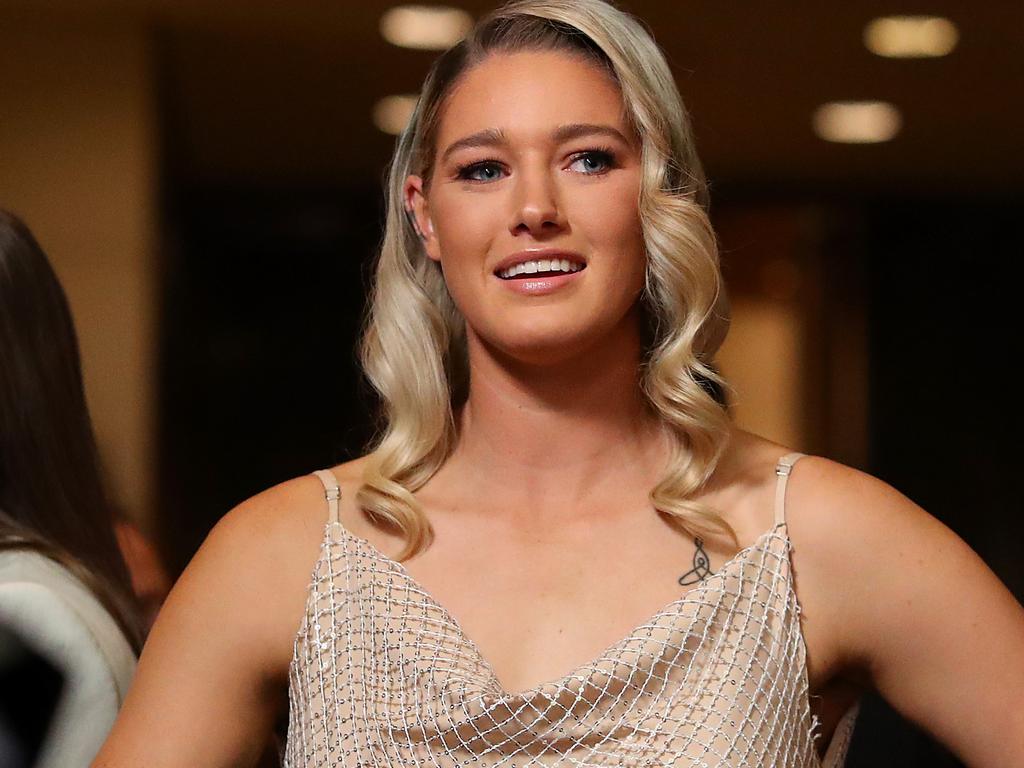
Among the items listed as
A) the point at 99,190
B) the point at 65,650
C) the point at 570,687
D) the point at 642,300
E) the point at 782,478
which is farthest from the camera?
the point at 99,190

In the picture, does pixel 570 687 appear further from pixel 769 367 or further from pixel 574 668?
pixel 769 367

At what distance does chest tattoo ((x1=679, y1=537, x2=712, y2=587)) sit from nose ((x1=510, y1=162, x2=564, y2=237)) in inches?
15.8

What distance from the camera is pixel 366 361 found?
7.22ft

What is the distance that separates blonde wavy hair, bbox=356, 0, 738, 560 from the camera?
198 cm


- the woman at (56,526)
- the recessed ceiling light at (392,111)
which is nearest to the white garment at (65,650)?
the woman at (56,526)

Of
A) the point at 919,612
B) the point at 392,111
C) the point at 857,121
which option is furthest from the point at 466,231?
Answer: the point at 857,121

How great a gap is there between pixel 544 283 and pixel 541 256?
3cm

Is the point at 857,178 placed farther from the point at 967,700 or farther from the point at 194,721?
the point at 194,721

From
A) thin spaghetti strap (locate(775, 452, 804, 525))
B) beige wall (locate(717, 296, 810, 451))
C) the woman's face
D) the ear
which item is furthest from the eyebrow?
beige wall (locate(717, 296, 810, 451))

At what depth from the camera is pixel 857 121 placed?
9.38ft

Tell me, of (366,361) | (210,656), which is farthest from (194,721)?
(366,361)

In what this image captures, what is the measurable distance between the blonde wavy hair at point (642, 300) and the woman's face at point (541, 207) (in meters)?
0.03

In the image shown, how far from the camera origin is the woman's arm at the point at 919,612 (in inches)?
75.1

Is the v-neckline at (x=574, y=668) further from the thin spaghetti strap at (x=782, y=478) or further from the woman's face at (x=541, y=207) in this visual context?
the woman's face at (x=541, y=207)
